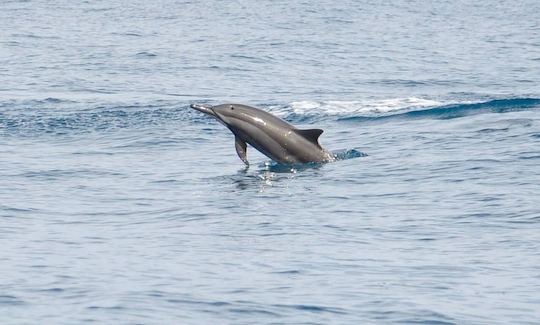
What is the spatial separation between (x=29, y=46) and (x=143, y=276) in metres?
35.5

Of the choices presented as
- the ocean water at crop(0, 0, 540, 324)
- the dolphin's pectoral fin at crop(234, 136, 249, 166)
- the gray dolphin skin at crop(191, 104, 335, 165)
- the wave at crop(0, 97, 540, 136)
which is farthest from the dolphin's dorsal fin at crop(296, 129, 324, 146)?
the wave at crop(0, 97, 540, 136)

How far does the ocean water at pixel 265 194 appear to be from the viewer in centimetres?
1570

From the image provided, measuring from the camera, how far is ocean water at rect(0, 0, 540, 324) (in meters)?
15.7

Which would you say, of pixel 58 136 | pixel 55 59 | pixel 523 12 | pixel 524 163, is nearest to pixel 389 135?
pixel 524 163

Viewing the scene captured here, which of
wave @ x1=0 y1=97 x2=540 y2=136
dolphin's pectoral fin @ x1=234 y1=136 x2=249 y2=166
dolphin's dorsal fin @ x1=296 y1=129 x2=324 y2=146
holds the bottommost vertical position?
wave @ x1=0 y1=97 x2=540 y2=136

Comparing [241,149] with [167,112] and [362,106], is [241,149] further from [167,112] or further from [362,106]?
[362,106]

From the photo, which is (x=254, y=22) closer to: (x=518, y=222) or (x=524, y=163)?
(x=524, y=163)

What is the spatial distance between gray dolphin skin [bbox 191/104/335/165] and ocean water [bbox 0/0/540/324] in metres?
0.31

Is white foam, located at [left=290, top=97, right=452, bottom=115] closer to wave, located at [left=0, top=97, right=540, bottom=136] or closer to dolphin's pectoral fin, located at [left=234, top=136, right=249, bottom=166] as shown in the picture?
wave, located at [left=0, top=97, right=540, bottom=136]

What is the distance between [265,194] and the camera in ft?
73.4

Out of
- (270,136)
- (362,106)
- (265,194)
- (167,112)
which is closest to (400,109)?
(362,106)

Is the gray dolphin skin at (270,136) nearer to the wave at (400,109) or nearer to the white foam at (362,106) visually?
the wave at (400,109)

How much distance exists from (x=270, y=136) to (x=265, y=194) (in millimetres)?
2753

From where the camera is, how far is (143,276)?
54.9ft
